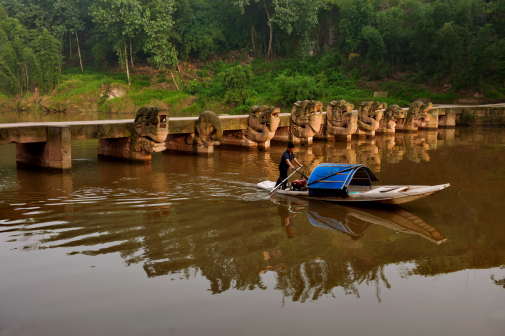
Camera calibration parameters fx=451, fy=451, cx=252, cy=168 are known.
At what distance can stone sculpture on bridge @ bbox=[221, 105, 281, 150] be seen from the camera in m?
16.5

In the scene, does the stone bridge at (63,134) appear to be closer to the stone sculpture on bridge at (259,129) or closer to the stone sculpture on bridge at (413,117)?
the stone sculpture on bridge at (259,129)

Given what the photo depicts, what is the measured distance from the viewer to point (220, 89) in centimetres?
3900

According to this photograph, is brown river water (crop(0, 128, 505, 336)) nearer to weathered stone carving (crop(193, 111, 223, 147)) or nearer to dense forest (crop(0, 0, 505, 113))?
weathered stone carving (crop(193, 111, 223, 147))

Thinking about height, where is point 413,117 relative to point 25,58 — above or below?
below

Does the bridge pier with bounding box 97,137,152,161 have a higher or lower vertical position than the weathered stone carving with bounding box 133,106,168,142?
lower

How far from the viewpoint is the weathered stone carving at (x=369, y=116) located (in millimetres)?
20562

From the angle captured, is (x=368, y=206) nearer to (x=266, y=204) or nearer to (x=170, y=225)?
(x=266, y=204)

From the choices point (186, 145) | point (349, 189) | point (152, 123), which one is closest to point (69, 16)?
point (186, 145)

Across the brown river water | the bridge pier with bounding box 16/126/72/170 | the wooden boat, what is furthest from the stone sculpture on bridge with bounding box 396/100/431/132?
the bridge pier with bounding box 16/126/72/170

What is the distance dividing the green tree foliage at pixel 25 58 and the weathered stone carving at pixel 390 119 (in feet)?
122

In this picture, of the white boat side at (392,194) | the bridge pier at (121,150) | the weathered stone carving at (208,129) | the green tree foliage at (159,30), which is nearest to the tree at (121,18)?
the green tree foliage at (159,30)

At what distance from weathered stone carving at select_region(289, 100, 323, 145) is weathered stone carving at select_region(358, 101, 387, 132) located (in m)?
3.49

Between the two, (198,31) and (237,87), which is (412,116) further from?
(198,31)

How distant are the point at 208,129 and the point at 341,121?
681 cm
